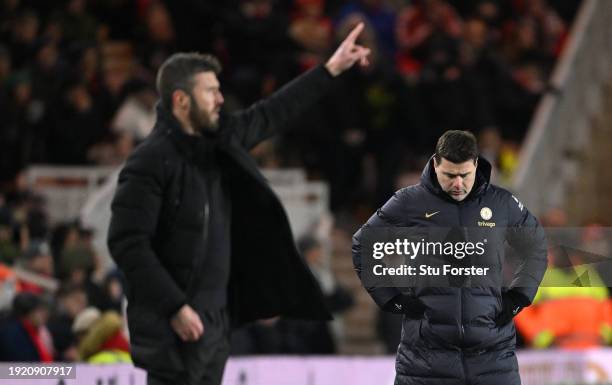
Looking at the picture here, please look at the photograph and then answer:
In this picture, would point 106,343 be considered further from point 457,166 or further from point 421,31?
point 421,31

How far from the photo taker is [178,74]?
7.13 m

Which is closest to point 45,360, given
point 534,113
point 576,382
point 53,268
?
point 53,268

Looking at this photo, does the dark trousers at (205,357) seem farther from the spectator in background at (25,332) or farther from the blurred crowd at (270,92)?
the blurred crowd at (270,92)

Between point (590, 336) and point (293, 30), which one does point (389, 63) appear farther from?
point (590, 336)

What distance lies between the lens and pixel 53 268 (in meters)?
14.3

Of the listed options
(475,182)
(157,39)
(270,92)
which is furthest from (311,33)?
(475,182)

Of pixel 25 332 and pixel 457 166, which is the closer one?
pixel 457 166

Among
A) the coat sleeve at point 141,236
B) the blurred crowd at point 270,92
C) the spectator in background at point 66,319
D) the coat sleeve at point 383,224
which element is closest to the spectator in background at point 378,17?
the blurred crowd at point 270,92

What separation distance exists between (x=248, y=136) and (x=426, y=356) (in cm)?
127

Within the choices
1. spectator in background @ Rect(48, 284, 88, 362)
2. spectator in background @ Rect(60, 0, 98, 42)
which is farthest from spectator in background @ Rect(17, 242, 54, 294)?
spectator in background @ Rect(60, 0, 98, 42)

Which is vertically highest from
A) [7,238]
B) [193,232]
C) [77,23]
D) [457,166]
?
[77,23]

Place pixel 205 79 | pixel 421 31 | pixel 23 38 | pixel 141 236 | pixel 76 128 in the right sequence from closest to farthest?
pixel 141 236 < pixel 205 79 < pixel 76 128 < pixel 23 38 < pixel 421 31

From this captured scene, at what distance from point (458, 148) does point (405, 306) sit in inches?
28.8

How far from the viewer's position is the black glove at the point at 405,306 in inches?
279
